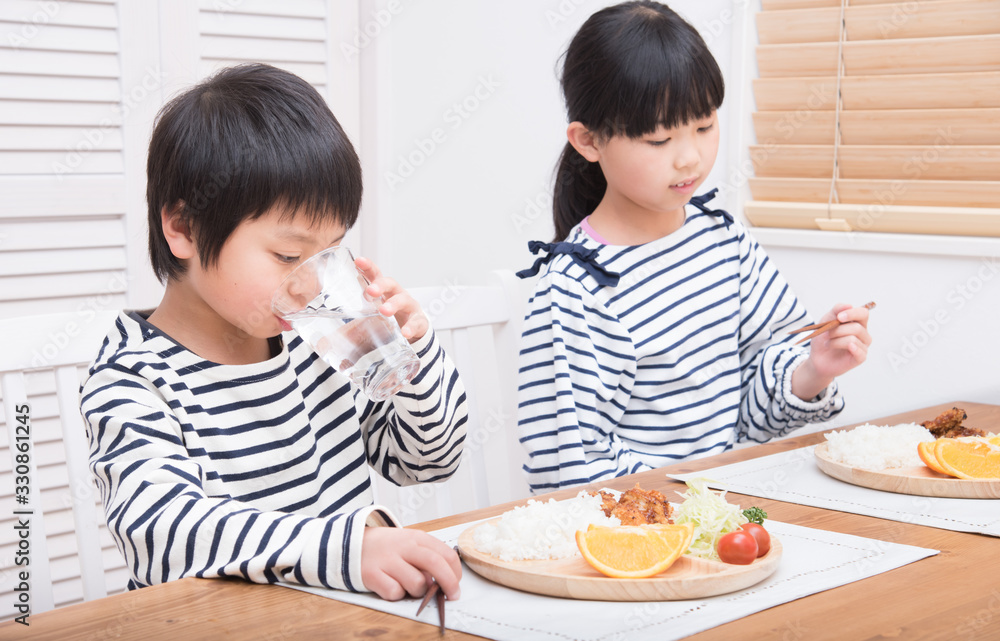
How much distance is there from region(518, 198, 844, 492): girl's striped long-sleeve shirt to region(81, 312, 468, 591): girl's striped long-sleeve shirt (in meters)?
0.22

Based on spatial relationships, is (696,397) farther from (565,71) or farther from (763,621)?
(763,621)

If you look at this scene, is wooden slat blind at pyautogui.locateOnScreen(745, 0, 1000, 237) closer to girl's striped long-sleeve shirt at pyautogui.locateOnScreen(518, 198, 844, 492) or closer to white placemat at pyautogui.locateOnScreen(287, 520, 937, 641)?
girl's striped long-sleeve shirt at pyautogui.locateOnScreen(518, 198, 844, 492)

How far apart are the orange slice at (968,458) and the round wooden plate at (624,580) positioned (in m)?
0.36

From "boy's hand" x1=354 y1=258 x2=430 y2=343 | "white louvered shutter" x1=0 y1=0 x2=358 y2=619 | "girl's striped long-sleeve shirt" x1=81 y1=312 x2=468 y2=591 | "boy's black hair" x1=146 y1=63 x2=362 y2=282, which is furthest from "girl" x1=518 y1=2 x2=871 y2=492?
"white louvered shutter" x1=0 y1=0 x2=358 y2=619

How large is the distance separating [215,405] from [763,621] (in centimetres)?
61

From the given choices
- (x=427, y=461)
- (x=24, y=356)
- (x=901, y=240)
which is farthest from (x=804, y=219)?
(x=24, y=356)

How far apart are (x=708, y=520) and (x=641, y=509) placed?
74 millimetres

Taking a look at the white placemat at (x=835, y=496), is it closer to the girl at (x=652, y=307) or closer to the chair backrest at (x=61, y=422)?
the girl at (x=652, y=307)

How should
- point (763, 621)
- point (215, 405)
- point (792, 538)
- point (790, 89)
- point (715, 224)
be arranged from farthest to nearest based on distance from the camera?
point (790, 89)
point (715, 224)
point (215, 405)
point (792, 538)
point (763, 621)

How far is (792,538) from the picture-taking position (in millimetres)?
883

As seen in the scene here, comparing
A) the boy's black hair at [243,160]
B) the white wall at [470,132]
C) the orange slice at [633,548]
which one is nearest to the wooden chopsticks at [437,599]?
the orange slice at [633,548]

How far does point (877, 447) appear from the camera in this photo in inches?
A: 43.1

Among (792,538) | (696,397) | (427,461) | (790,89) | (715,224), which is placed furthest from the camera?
(790,89)

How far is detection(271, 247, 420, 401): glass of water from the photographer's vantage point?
0.86 m
